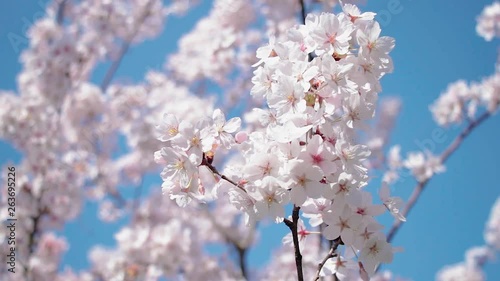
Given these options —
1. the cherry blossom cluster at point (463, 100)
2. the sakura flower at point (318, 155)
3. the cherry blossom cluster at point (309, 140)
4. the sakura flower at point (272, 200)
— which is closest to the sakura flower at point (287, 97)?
the cherry blossom cluster at point (309, 140)

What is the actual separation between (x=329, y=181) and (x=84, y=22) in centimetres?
623

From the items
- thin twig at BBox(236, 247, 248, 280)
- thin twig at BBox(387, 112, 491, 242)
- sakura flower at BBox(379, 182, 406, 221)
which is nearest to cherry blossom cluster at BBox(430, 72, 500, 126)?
thin twig at BBox(387, 112, 491, 242)

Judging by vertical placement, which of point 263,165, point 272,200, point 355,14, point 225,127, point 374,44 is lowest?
point 272,200

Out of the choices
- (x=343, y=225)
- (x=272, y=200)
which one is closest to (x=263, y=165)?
(x=272, y=200)

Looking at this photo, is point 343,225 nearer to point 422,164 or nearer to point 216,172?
point 216,172

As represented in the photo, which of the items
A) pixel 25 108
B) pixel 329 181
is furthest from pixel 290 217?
pixel 25 108

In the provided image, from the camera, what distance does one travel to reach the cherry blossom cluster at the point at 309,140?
138 centimetres

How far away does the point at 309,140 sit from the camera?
139 cm

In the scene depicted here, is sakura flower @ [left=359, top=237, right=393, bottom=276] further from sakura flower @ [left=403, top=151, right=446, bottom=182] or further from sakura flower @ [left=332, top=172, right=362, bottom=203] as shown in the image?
sakura flower @ [left=403, top=151, right=446, bottom=182]

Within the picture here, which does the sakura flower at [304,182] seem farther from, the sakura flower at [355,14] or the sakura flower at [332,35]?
the sakura flower at [355,14]

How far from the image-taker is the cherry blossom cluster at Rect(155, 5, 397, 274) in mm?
1382

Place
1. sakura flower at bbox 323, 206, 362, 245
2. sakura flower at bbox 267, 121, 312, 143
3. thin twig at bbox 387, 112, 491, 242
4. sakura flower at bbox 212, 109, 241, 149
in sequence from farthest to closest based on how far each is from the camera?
thin twig at bbox 387, 112, 491, 242 < sakura flower at bbox 212, 109, 241, 149 < sakura flower at bbox 323, 206, 362, 245 < sakura flower at bbox 267, 121, 312, 143

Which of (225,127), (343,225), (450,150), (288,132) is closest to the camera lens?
(288,132)

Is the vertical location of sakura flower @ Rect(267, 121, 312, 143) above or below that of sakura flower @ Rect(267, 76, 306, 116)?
below
